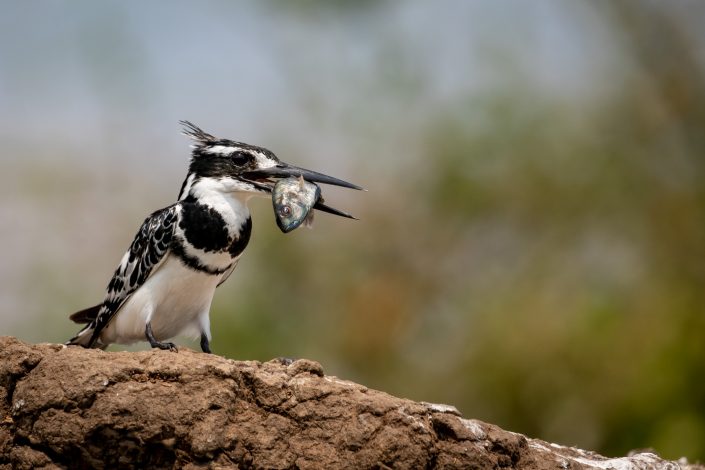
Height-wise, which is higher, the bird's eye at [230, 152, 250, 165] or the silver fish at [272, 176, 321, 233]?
the bird's eye at [230, 152, 250, 165]

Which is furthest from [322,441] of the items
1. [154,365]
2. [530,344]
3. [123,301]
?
[530,344]

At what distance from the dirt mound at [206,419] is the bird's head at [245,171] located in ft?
4.41

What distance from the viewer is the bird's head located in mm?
5676

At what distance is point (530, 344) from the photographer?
37.0 ft

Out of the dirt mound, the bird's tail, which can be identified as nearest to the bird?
the bird's tail

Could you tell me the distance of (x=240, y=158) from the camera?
5.75m

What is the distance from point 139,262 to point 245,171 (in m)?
0.75

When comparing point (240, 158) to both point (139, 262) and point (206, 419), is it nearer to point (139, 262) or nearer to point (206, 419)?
point (139, 262)

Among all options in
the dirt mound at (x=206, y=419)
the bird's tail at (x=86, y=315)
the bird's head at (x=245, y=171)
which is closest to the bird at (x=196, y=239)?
the bird's head at (x=245, y=171)

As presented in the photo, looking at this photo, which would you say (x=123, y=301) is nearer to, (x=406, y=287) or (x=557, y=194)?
(x=406, y=287)

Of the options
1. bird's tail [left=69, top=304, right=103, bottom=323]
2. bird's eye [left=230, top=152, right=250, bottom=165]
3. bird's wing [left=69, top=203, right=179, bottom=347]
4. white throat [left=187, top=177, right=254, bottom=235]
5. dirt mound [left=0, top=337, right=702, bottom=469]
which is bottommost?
dirt mound [left=0, top=337, right=702, bottom=469]

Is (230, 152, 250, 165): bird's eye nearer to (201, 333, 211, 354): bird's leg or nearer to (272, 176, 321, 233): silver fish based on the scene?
(272, 176, 321, 233): silver fish

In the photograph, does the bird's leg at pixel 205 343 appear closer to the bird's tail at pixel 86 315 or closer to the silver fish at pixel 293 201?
the bird's tail at pixel 86 315

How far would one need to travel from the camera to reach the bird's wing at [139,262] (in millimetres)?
5750
